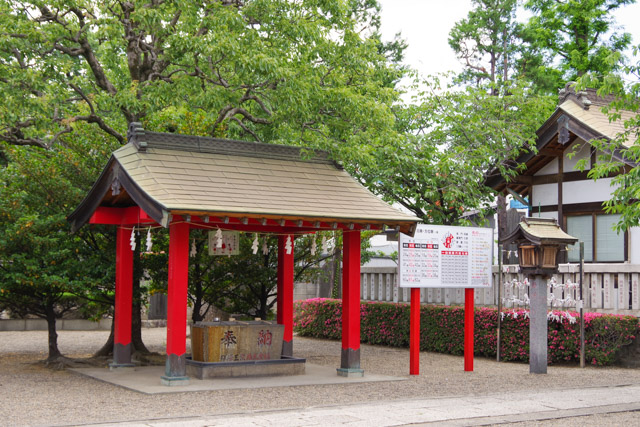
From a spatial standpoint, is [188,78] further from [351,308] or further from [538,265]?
[538,265]

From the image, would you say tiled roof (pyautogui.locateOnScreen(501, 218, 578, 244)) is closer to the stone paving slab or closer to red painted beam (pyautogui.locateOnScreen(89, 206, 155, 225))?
the stone paving slab

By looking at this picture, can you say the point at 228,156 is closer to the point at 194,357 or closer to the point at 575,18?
the point at 194,357

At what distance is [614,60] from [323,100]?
615cm

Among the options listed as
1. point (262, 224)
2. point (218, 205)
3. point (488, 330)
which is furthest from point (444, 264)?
point (218, 205)

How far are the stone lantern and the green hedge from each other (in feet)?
6.32

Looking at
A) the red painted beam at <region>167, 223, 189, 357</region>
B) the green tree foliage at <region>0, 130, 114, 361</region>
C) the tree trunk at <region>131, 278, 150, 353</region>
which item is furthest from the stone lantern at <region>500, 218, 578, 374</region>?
the green tree foliage at <region>0, 130, 114, 361</region>

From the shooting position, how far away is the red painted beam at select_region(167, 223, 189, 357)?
11.6 m

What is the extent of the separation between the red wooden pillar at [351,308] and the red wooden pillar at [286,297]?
81.3 inches

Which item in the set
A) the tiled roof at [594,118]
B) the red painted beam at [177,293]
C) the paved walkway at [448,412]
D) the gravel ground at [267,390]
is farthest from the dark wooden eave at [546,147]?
the red painted beam at [177,293]

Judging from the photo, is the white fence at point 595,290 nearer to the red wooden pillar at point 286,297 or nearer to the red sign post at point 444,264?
the red sign post at point 444,264

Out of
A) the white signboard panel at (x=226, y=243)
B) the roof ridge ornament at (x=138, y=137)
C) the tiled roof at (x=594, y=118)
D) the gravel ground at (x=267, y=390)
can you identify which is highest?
the tiled roof at (x=594, y=118)

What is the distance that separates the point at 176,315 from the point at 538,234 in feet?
22.6

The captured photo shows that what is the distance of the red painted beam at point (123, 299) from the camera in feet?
45.1

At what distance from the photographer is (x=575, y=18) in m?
26.6
